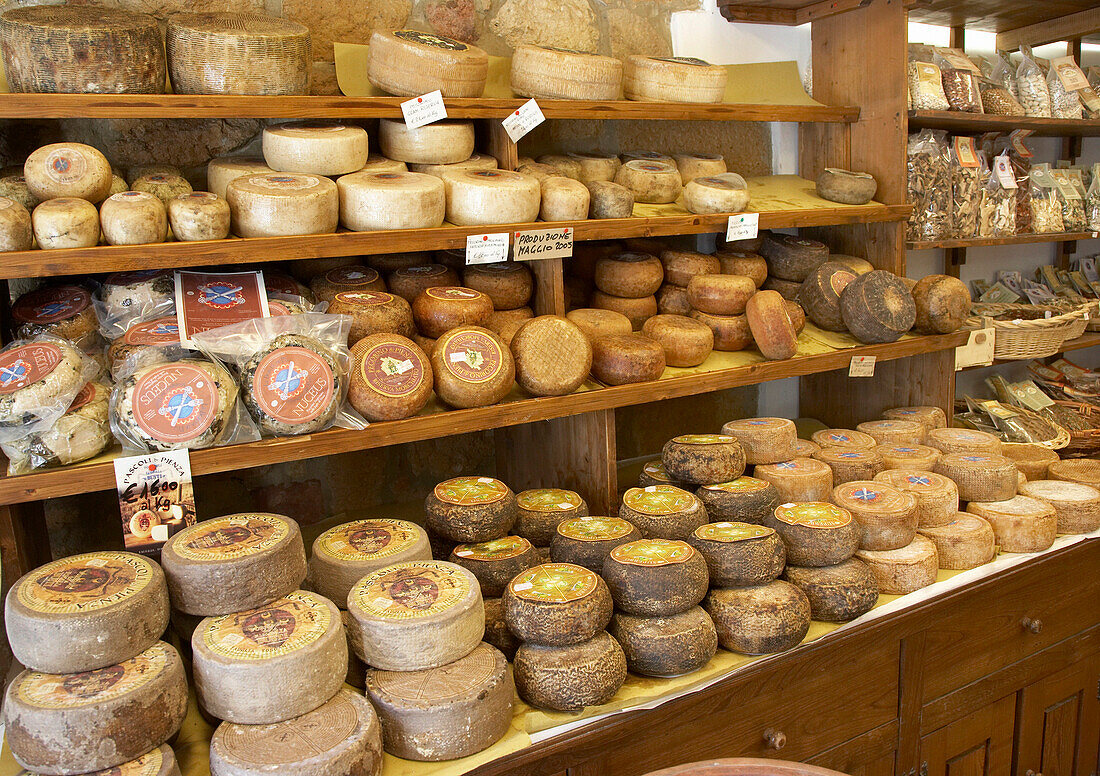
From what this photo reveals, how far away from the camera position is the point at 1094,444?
3340mm

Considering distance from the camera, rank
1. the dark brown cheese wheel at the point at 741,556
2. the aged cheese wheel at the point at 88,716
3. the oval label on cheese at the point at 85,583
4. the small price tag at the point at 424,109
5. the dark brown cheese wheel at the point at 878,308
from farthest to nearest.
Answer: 1. the dark brown cheese wheel at the point at 878,308
2. the small price tag at the point at 424,109
3. the dark brown cheese wheel at the point at 741,556
4. the oval label on cheese at the point at 85,583
5. the aged cheese wheel at the point at 88,716

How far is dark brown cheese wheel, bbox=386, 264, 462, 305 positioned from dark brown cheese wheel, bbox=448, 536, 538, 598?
29.1 inches

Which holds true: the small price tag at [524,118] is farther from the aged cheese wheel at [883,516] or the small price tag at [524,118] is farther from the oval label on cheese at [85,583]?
the oval label on cheese at [85,583]

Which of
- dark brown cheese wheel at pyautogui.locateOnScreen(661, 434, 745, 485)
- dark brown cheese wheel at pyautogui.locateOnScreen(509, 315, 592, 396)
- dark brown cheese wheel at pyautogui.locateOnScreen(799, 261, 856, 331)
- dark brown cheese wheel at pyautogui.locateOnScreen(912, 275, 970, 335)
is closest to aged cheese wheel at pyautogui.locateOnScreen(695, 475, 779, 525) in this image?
dark brown cheese wheel at pyautogui.locateOnScreen(661, 434, 745, 485)

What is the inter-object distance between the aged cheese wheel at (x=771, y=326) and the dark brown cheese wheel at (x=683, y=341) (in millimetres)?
143

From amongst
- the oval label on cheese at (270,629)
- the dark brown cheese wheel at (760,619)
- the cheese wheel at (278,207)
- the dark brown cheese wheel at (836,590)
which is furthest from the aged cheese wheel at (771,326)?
the oval label on cheese at (270,629)

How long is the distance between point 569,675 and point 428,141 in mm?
1401

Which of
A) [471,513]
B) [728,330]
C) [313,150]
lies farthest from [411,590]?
[728,330]

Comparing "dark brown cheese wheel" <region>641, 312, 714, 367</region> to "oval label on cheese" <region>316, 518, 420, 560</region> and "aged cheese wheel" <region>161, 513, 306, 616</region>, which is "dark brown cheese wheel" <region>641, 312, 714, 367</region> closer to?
"oval label on cheese" <region>316, 518, 420, 560</region>

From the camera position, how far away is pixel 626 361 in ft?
7.59

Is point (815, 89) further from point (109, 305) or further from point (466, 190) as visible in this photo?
point (109, 305)

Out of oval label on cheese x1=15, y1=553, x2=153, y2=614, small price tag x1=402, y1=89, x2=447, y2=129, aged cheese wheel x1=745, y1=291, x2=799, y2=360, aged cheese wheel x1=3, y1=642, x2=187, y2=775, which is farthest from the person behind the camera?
Result: aged cheese wheel x1=745, y1=291, x2=799, y2=360

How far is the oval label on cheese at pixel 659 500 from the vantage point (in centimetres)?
207

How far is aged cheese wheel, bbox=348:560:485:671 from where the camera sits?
1.54 meters
